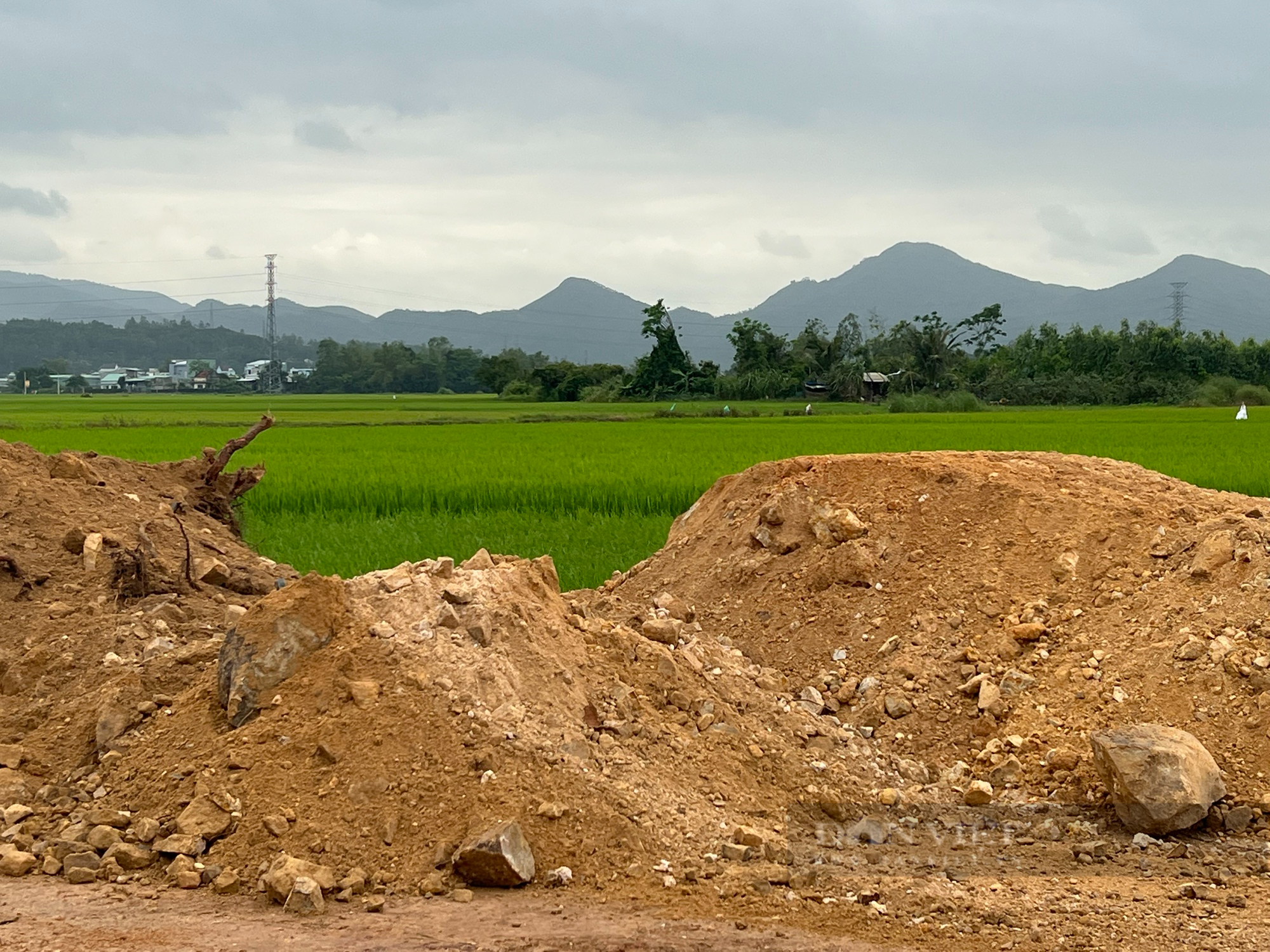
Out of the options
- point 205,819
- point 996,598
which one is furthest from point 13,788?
point 996,598

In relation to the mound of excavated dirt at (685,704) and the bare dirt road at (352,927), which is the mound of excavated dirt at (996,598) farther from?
the bare dirt road at (352,927)

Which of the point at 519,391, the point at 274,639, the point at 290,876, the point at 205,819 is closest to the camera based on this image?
the point at 290,876

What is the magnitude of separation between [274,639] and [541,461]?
1147 centimetres

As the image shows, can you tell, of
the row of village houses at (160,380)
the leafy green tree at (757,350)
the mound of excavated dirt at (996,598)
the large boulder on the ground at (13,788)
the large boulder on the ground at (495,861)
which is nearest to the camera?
the large boulder on the ground at (495,861)

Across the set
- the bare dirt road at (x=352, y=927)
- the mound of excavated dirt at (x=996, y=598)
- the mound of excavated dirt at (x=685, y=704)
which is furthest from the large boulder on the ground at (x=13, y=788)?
the mound of excavated dirt at (x=996, y=598)

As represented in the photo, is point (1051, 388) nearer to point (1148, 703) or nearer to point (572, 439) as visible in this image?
point (572, 439)

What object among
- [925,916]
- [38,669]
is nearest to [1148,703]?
[925,916]

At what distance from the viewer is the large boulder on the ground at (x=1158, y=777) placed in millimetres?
3570

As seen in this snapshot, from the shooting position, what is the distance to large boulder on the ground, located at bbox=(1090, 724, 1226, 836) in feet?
11.7

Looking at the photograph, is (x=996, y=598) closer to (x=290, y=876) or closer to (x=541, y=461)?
(x=290, y=876)

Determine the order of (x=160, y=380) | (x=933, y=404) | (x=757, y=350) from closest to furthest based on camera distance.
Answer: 1. (x=933, y=404)
2. (x=757, y=350)
3. (x=160, y=380)

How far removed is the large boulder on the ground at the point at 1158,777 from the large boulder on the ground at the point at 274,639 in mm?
2676

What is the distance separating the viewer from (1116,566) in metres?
5.23

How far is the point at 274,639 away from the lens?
12.6 ft
